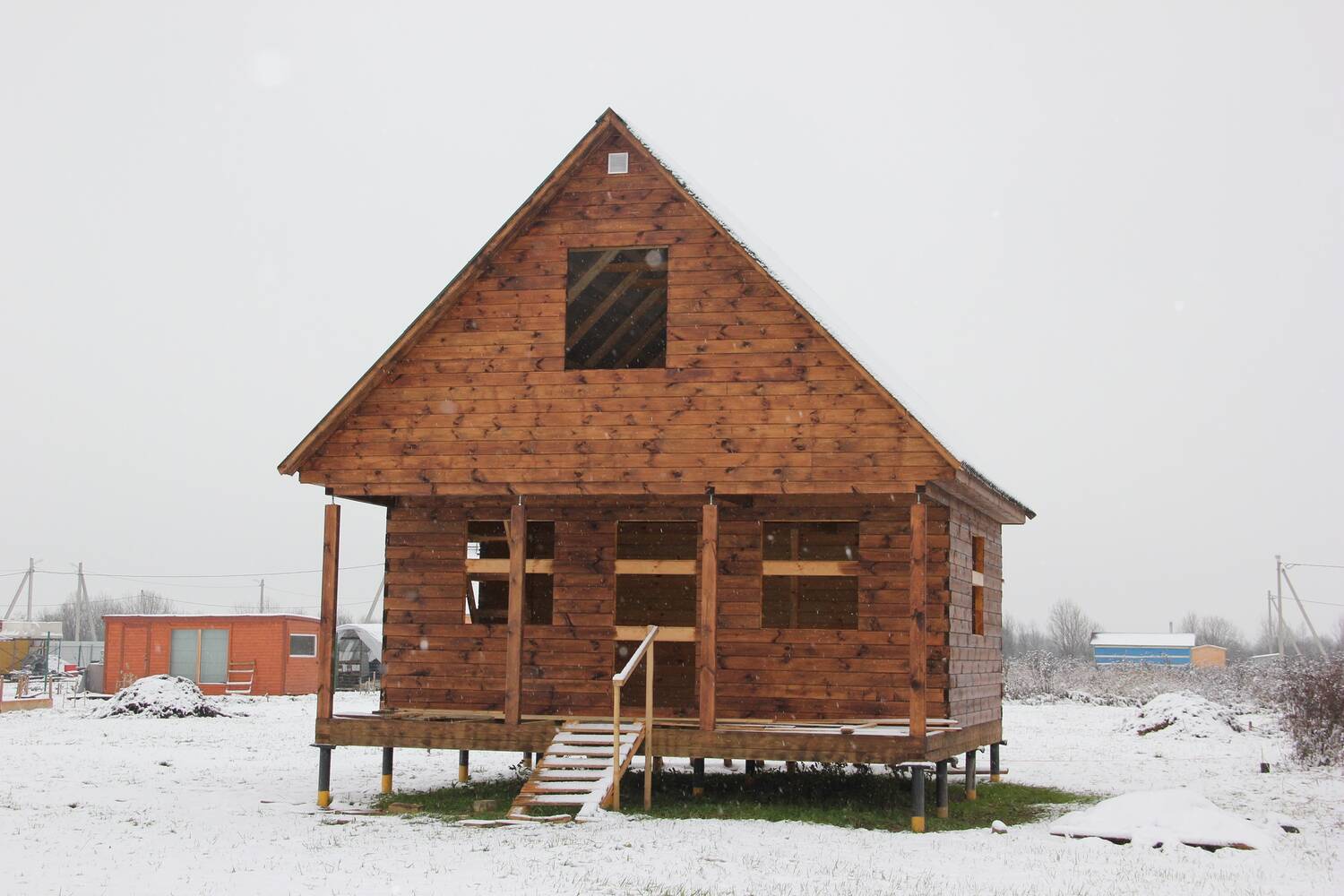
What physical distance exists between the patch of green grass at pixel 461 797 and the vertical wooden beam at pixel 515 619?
1282mm

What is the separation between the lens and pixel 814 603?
2306cm

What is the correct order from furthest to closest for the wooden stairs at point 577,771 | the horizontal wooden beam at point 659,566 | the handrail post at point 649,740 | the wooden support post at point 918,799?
the horizontal wooden beam at point 659,566 → the handrail post at point 649,740 → the wooden support post at point 918,799 → the wooden stairs at point 577,771

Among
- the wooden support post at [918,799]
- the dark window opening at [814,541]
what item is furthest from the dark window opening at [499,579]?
the wooden support post at [918,799]

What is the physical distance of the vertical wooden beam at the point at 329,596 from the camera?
18172 millimetres

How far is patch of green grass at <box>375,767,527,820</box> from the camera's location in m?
17.2

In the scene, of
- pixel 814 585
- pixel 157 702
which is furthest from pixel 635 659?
pixel 157 702

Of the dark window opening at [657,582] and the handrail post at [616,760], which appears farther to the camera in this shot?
the dark window opening at [657,582]

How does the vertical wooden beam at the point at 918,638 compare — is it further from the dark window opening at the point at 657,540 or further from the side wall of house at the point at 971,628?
the dark window opening at the point at 657,540

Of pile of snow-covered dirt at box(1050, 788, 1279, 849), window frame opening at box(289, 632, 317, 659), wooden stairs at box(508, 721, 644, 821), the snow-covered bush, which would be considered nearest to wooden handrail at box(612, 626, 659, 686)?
wooden stairs at box(508, 721, 644, 821)

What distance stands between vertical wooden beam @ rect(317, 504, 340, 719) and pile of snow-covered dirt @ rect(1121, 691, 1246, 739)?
23.3 meters

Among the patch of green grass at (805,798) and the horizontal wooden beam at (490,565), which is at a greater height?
the horizontal wooden beam at (490,565)

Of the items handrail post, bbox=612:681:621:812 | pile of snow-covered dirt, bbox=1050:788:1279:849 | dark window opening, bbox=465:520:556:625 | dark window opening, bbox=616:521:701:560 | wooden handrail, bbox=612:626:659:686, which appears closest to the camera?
pile of snow-covered dirt, bbox=1050:788:1279:849

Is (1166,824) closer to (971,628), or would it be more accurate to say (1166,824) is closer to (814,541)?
(971,628)

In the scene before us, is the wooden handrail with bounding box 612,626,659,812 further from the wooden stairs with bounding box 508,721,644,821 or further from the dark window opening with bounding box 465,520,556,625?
the dark window opening with bounding box 465,520,556,625
